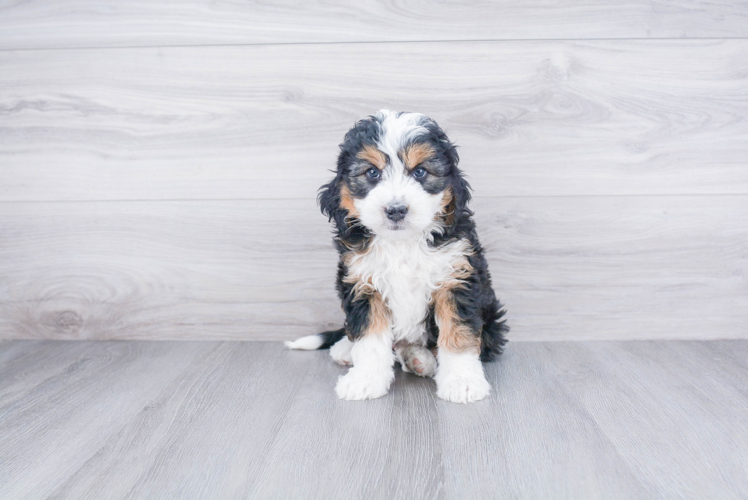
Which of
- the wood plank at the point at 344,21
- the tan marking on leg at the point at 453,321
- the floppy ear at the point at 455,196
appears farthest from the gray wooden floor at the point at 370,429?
the wood plank at the point at 344,21

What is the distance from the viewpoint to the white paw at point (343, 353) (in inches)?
82.3

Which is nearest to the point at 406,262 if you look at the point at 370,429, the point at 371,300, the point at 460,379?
the point at 371,300

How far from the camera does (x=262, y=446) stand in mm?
1509

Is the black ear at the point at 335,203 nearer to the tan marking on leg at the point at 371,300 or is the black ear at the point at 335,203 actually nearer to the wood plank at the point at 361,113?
the tan marking on leg at the point at 371,300

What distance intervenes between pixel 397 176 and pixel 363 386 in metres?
0.66

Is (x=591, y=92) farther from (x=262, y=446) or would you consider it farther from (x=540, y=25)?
(x=262, y=446)

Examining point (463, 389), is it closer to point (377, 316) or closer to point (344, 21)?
point (377, 316)

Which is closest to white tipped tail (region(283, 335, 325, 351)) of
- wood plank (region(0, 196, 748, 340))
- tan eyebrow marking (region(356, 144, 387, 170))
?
wood plank (region(0, 196, 748, 340))

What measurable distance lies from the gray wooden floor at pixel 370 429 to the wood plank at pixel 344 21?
4.04ft

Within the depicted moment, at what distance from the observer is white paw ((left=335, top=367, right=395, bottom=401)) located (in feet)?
5.89

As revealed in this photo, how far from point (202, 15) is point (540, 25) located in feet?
4.29

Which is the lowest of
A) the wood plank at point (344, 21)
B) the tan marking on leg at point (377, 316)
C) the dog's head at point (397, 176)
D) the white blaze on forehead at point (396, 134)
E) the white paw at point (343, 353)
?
the white paw at point (343, 353)

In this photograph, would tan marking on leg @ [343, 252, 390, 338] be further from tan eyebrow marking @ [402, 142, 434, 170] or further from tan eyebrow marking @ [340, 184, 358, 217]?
tan eyebrow marking @ [402, 142, 434, 170]

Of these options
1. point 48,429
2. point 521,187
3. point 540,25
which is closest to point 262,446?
point 48,429
